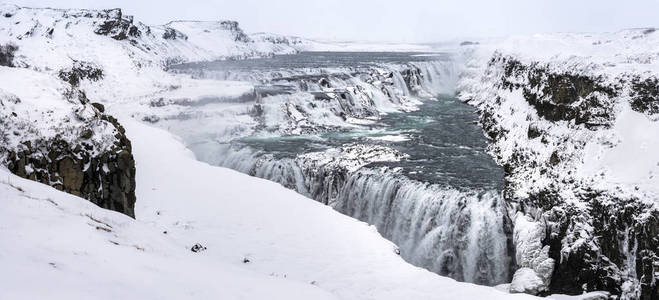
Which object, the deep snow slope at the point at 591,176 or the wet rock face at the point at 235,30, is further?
the wet rock face at the point at 235,30

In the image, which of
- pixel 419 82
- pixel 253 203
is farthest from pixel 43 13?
pixel 253 203

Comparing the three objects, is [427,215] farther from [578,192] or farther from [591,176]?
[591,176]

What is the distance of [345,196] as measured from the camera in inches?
709

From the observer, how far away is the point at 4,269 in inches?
161

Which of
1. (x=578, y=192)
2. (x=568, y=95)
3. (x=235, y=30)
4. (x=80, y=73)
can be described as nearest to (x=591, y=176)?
(x=578, y=192)

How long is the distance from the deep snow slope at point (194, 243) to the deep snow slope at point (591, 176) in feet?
14.3

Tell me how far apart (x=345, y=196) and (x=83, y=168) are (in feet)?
35.6

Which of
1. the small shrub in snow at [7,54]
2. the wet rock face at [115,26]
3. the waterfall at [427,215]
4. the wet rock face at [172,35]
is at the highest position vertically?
the wet rock face at [172,35]

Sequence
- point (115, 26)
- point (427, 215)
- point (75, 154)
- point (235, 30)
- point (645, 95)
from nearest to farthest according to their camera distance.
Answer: point (75, 154) → point (645, 95) → point (427, 215) → point (115, 26) → point (235, 30)

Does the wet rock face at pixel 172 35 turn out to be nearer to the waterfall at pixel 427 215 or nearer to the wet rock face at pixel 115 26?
the wet rock face at pixel 115 26

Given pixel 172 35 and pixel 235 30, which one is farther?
pixel 235 30

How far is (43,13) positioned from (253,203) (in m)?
88.9

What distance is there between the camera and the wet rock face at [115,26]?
58.6 meters

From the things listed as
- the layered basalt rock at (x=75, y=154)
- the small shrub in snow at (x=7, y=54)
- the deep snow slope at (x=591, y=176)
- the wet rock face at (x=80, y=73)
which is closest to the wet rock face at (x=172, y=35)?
the wet rock face at (x=80, y=73)
